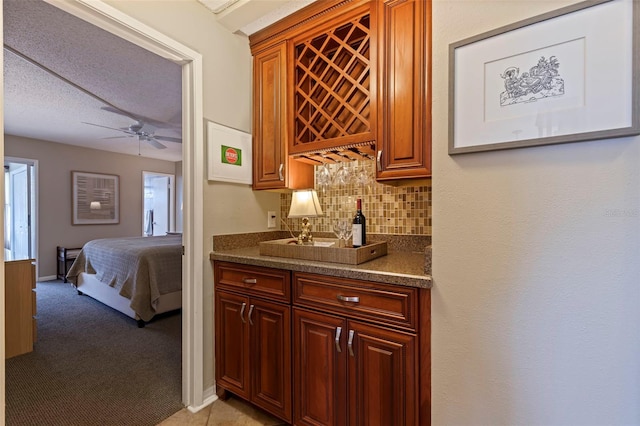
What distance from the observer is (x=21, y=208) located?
17.3 feet

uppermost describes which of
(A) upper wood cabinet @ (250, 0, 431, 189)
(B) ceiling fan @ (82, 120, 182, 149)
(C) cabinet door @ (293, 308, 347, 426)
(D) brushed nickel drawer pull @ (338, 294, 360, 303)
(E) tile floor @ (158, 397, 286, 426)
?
(B) ceiling fan @ (82, 120, 182, 149)

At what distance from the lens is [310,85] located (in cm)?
190

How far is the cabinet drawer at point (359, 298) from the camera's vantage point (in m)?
1.18

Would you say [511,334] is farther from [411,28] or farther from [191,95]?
[191,95]

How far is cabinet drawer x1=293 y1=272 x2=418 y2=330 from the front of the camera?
1.18 m

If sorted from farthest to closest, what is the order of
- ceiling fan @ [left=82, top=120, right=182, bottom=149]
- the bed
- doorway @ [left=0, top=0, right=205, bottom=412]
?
ceiling fan @ [left=82, top=120, right=182, bottom=149] < the bed < doorway @ [left=0, top=0, right=205, bottom=412]

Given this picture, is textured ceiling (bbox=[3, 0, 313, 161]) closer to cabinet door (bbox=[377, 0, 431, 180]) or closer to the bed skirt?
cabinet door (bbox=[377, 0, 431, 180])

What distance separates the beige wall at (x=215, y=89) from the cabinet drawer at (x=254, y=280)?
11cm

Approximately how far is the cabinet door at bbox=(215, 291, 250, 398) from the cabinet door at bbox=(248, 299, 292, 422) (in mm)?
59

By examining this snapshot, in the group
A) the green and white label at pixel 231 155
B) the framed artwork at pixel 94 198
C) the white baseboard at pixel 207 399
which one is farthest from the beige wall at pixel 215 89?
the framed artwork at pixel 94 198

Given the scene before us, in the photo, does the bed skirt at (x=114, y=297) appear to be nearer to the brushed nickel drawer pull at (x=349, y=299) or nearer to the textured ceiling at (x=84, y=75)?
the textured ceiling at (x=84, y=75)

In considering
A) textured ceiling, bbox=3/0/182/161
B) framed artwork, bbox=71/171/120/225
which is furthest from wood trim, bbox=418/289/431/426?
framed artwork, bbox=71/171/120/225

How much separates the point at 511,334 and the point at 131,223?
22.6 feet

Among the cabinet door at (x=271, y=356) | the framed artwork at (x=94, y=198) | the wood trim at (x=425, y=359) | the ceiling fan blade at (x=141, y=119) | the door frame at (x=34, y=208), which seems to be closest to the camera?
the wood trim at (x=425, y=359)
